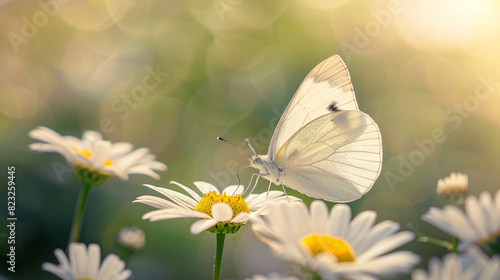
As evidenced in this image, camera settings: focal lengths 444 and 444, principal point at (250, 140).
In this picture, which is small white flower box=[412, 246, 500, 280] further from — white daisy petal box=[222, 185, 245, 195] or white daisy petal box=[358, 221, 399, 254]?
white daisy petal box=[222, 185, 245, 195]

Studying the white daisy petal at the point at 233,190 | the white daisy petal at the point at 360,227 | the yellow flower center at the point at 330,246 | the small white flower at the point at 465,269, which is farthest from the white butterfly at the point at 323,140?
the small white flower at the point at 465,269

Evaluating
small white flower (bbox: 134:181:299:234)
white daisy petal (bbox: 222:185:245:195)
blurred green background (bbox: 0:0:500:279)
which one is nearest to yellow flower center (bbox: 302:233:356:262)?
small white flower (bbox: 134:181:299:234)

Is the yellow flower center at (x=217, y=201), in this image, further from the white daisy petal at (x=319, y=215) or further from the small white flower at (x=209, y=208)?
the white daisy petal at (x=319, y=215)

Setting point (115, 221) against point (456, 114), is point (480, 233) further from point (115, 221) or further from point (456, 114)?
point (456, 114)

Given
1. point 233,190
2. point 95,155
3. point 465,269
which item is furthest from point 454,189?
point 95,155

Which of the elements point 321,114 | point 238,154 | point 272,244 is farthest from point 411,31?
point 272,244
